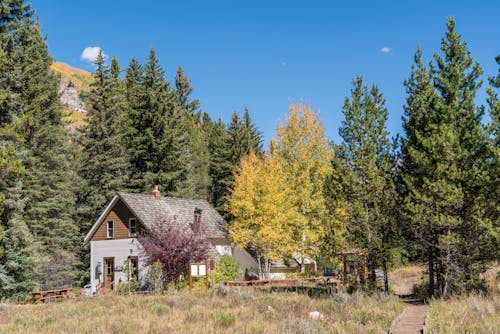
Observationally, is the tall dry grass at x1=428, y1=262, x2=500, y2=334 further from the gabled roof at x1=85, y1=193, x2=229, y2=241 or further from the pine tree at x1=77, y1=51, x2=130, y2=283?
the pine tree at x1=77, y1=51, x2=130, y2=283

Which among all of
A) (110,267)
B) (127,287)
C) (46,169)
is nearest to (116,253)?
(110,267)

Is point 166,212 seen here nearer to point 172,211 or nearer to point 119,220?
point 172,211

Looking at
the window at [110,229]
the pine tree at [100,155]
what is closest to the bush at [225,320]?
the window at [110,229]

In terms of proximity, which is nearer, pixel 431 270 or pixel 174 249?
pixel 431 270

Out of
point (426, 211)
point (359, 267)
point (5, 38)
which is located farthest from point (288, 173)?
point (5, 38)

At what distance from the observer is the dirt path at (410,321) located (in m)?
12.0

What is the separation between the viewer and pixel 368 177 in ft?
71.4

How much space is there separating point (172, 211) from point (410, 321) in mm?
24973

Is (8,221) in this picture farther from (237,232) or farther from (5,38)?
(237,232)

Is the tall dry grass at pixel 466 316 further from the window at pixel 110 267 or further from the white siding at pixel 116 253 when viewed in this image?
the window at pixel 110 267

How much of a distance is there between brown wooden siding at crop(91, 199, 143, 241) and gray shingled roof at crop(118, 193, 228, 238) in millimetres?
740

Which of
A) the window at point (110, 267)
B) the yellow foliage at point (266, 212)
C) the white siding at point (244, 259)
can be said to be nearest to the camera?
the yellow foliage at point (266, 212)

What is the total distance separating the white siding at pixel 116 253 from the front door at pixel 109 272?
0.29 meters

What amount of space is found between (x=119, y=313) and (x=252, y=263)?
77.7 ft
